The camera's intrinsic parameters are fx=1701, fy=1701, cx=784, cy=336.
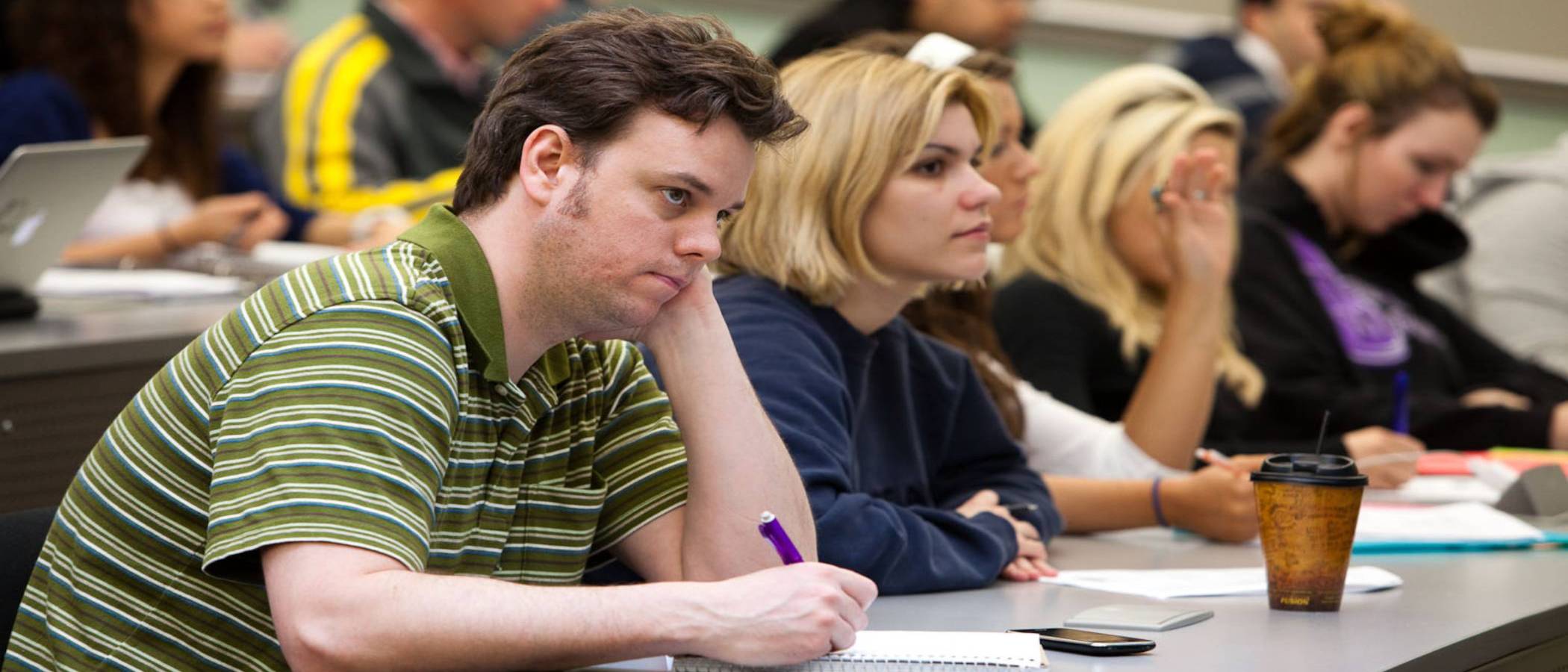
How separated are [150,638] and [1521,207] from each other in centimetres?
329

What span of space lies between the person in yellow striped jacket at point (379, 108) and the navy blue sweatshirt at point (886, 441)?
1.90 m

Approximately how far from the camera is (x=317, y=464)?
113cm

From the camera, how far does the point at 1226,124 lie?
292 cm

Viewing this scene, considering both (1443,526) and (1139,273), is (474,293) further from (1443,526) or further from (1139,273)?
(1139,273)

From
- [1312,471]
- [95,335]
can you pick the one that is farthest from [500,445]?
[95,335]

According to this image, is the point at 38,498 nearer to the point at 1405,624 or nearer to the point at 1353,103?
the point at 1405,624

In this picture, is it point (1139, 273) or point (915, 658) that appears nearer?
point (915, 658)

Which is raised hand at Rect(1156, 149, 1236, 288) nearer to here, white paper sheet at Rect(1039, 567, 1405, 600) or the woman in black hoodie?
the woman in black hoodie

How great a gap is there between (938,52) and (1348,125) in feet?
5.58

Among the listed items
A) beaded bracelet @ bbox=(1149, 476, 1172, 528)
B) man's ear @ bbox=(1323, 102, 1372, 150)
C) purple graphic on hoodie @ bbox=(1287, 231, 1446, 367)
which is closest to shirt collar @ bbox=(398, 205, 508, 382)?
beaded bracelet @ bbox=(1149, 476, 1172, 528)

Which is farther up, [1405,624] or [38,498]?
[1405,624]

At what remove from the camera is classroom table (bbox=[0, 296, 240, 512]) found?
6.80 ft

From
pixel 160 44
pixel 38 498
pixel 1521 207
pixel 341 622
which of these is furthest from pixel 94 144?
pixel 1521 207

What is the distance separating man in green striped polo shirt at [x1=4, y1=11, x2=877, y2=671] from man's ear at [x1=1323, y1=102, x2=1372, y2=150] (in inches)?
89.3
